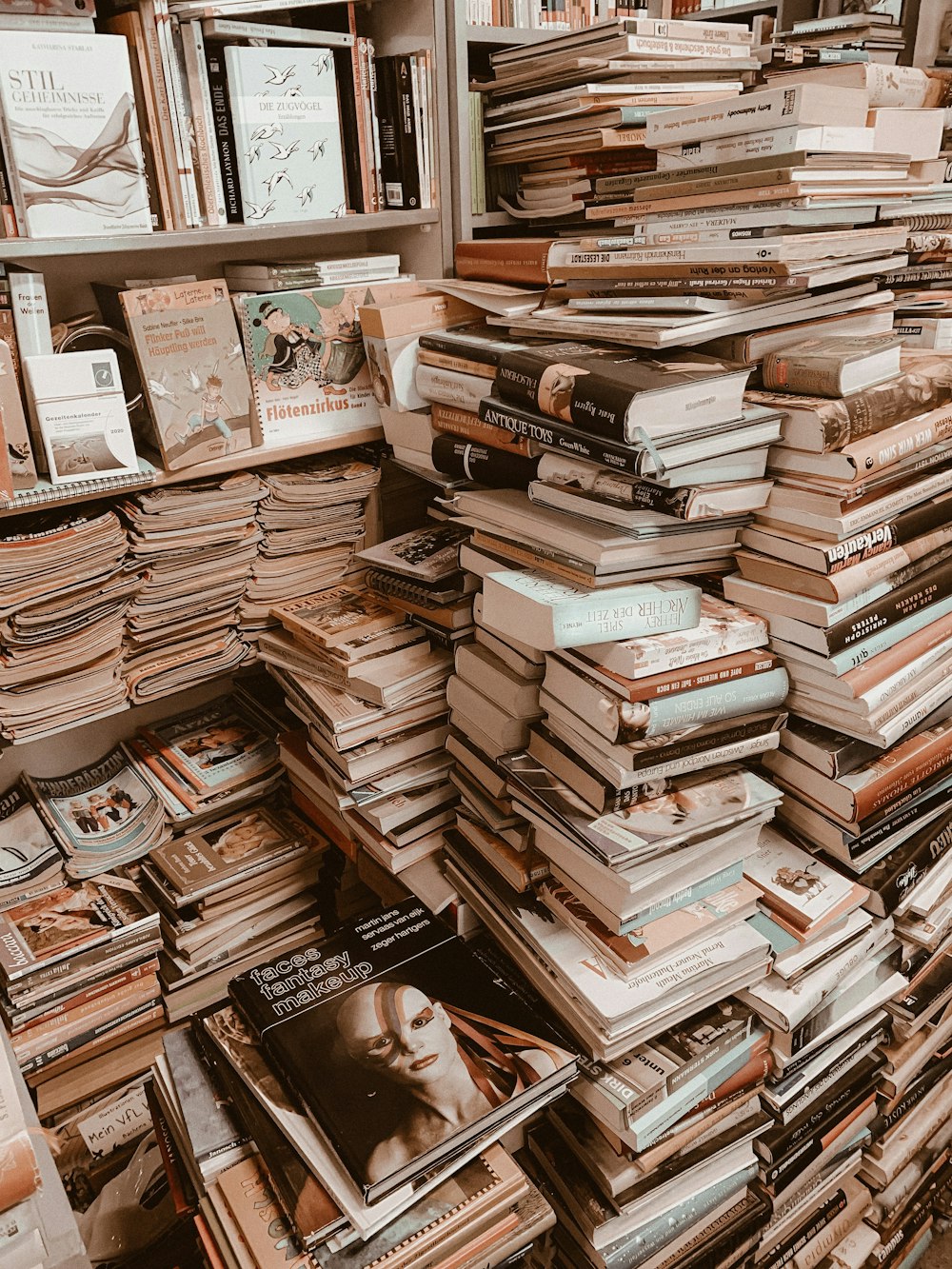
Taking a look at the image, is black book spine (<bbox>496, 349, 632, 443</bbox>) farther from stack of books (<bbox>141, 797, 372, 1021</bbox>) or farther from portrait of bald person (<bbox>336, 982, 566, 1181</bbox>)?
stack of books (<bbox>141, 797, 372, 1021</bbox>)

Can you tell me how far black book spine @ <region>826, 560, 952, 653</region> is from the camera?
3.69 ft

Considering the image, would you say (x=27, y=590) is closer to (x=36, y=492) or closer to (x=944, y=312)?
(x=36, y=492)

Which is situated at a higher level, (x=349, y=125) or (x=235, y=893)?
(x=349, y=125)

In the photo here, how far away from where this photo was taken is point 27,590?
4.24ft

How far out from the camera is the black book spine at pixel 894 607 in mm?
1125

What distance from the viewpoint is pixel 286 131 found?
4.47 feet

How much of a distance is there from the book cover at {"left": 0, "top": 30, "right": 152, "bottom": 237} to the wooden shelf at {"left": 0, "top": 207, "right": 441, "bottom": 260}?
17 mm

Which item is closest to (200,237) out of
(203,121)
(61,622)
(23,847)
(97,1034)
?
(203,121)

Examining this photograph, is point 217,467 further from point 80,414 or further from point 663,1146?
point 663,1146

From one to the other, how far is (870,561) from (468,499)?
0.53 meters

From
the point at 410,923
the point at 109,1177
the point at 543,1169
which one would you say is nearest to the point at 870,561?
the point at 410,923

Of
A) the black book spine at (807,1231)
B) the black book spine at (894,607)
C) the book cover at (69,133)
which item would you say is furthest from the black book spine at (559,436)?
the black book spine at (807,1231)

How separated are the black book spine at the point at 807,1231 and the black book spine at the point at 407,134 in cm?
173

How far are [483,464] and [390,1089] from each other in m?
0.79
